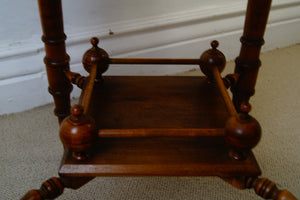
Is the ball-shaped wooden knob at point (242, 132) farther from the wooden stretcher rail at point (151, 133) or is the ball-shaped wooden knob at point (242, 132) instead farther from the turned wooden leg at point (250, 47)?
the turned wooden leg at point (250, 47)

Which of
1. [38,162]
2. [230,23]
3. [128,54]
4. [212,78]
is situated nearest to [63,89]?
[38,162]

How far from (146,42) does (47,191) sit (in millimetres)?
663

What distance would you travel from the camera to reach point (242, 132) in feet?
1.52

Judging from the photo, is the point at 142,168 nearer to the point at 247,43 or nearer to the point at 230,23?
the point at 247,43

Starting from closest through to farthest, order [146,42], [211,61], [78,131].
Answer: [78,131] → [211,61] → [146,42]

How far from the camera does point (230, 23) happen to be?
1.19 metres

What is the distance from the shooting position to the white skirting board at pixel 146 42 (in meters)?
0.90

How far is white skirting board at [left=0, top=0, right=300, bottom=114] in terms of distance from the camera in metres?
0.90

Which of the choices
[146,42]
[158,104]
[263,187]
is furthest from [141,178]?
[146,42]

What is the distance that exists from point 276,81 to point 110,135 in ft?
2.65

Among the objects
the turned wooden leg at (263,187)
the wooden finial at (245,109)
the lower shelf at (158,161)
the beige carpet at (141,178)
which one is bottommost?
the beige carpet at (141,178)

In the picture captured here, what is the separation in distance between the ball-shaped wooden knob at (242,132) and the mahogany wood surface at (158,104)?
0.15ft

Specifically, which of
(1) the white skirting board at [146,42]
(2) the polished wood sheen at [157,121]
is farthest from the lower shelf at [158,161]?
(1) the white skirting board at [146,42]

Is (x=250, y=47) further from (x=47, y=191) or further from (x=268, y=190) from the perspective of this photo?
(x=47, y=191)
